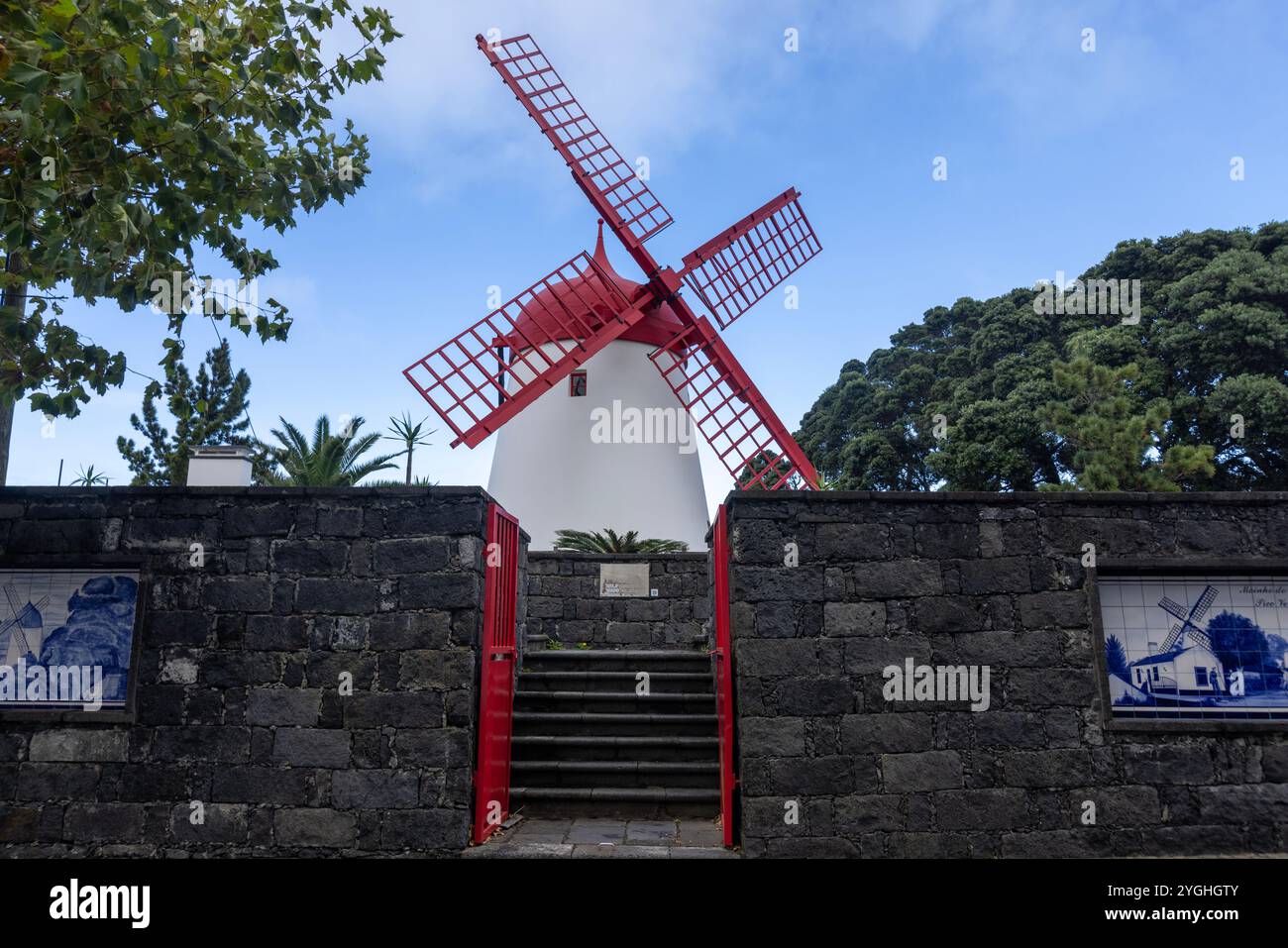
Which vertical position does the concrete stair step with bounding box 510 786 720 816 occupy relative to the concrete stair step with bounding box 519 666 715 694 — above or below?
below

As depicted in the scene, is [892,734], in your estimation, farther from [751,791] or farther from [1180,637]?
[1180,637]

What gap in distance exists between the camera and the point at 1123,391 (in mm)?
17281

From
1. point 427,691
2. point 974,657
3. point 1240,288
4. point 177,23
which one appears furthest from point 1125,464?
point 177,23

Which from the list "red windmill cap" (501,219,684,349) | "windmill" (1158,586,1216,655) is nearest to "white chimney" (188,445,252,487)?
"red windmill cap" (501,219,684,349)

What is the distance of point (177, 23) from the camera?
4504 millimetres

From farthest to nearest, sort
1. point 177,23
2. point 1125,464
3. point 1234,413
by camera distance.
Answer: point 1234,413 < point 1125,464 < point 177,23

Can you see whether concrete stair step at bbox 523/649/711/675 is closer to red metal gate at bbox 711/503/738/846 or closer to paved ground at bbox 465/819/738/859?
red metal gate at bbox 711/503/738/846

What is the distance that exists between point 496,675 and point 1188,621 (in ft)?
14.7

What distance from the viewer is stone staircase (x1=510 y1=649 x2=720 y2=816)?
6152 mm

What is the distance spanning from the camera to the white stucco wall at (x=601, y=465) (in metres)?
11.6

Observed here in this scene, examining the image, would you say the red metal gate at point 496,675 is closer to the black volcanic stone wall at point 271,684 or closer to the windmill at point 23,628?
the black volcanic stone wall at point 271,684

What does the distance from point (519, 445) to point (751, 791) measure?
7786 mm

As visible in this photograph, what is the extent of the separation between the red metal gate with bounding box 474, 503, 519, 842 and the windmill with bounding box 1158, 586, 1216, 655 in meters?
4.28

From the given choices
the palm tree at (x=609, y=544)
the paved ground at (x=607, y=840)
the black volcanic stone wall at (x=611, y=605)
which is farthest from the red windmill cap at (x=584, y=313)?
the paved ground at (x=607, y=840)
